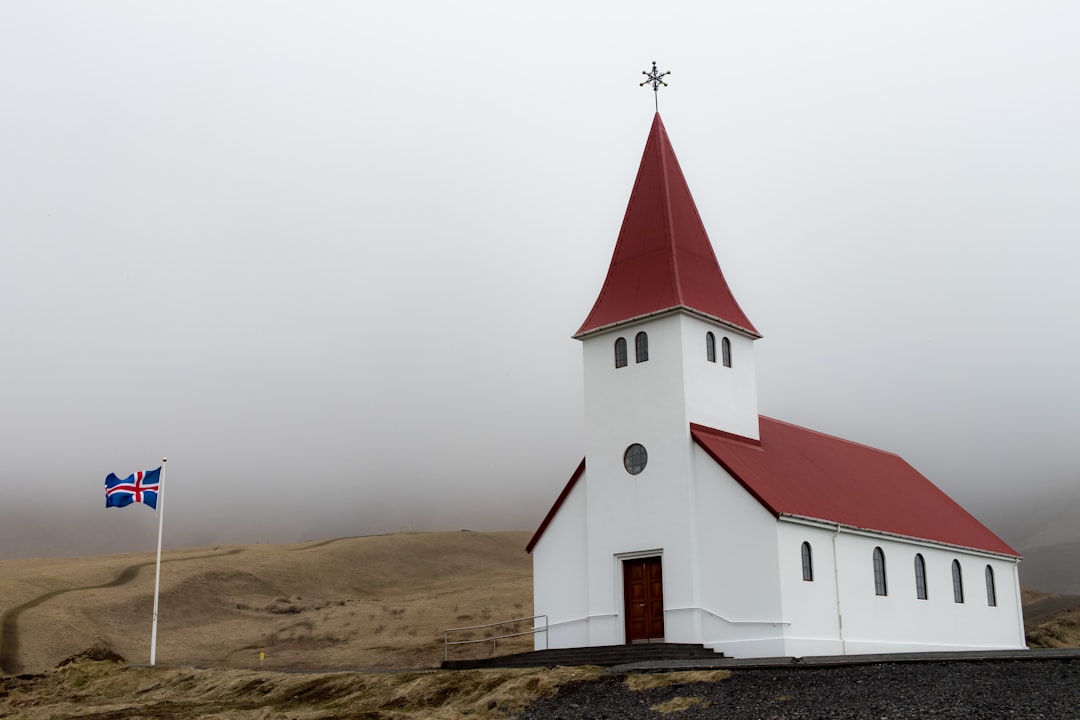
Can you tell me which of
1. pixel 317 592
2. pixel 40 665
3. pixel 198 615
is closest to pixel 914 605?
pixel 40 665

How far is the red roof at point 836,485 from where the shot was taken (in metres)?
26.5

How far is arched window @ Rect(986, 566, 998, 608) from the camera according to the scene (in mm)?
36062

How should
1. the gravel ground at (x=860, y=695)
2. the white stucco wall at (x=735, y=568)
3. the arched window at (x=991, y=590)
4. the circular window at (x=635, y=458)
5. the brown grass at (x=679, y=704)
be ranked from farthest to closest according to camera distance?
the arched window at (x=991, y=590)
the circular window at (x=635, y=458)
the white stucco wall at (x=735, y=568)
the brown grass at (x=679, y=704)
the gravel ground at (x=860, y=695)

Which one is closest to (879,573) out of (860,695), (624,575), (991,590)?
(624,575)

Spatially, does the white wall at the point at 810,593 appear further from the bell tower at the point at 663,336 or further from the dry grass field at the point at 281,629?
the dry grass field at the point at 281,629

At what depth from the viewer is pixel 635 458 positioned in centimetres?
2802

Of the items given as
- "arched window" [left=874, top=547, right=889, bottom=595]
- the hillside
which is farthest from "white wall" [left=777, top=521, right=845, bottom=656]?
the hillside

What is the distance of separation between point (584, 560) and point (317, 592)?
4008cm

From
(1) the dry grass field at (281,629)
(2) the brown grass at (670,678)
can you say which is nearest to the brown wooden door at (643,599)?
(1) the dry grass field at (281,629)

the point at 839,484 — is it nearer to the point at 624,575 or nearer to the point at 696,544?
the point at 696,544

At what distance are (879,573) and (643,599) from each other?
7.10 m

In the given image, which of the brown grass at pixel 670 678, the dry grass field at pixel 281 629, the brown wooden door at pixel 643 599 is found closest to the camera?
the brown grass at pixel 670 678

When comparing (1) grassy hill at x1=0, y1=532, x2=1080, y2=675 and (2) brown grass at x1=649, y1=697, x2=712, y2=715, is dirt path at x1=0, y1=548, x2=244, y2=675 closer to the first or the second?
(1) grassy hill at x1=0, y1=532, x2=1080, y2=675

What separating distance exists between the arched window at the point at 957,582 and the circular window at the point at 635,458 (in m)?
12.9
